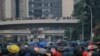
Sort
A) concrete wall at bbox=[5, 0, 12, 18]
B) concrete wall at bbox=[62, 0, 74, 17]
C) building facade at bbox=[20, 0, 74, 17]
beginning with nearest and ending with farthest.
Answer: concrete wall at bbox=[62, 0, 74, 17] → building facade at bbox=[20, 0, 74, 17] → concrete wall at bbox=[5, 0, 12, 18]

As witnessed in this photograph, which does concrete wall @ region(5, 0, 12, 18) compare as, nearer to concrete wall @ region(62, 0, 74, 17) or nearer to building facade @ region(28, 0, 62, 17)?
building facade @ region(28, 0, 62, 17)

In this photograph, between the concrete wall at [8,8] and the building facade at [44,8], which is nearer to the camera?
the building facade at [44,8]

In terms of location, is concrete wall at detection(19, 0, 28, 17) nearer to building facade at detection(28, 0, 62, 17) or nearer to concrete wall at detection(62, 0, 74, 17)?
building facade at detection(28, 0, 62, 17)

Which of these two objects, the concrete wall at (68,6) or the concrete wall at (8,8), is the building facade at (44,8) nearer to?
the concrete wall at (68,6)

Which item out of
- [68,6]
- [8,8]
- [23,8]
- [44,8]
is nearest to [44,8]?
[44,8]

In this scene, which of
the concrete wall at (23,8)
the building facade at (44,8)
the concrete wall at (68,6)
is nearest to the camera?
the concrete wall at (68,6)

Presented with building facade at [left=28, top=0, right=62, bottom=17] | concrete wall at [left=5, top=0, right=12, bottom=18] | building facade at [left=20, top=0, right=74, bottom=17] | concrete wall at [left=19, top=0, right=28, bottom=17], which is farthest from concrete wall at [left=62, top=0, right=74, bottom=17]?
concrete wall at [left=5, top=0, right=12, bottom=18]

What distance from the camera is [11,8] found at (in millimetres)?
165750

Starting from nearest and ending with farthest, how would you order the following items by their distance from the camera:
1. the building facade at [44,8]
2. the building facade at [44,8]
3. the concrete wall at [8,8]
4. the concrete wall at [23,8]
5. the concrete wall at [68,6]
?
the concrete wall at [68,6] < the building facade at [44,8] < the building facade at [44,8] < the concrete wall at [23,8] < the concrete wall at [8,8]

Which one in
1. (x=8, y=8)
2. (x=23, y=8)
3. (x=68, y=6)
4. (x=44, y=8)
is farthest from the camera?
(x=23, y=8)

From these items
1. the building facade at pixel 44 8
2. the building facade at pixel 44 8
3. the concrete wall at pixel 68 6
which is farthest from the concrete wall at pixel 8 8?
the concrete wall at pixel 68 6

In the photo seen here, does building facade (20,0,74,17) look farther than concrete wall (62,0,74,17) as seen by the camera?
Yes

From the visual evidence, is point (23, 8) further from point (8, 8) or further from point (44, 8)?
point (44, 8)

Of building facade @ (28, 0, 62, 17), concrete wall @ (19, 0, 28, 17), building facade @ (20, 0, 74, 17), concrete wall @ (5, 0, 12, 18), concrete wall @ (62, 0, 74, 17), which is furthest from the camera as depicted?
concrete wall @ (5, 0, 12, 18)
